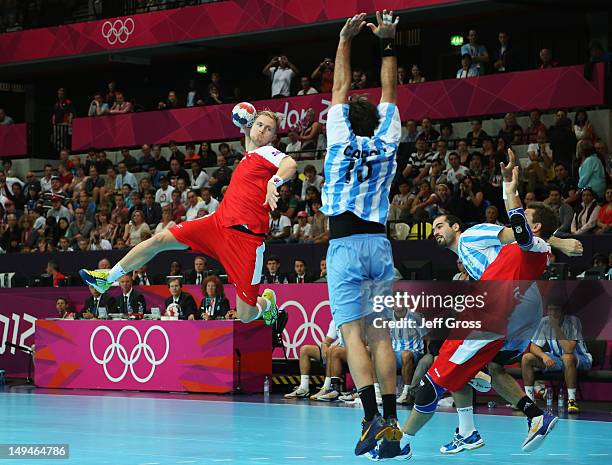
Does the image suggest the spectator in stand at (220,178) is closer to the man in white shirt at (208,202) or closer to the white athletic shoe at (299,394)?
the man in white shirt at (208,202)

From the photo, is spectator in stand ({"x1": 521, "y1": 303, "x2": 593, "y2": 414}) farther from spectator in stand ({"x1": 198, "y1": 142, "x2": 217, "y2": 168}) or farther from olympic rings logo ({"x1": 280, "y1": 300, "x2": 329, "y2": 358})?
spectator in stand ({"x1": 198, "y1": 142, "x2": 217, "y2": 168})

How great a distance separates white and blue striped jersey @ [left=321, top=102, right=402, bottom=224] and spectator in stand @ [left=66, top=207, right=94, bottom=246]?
18.7m

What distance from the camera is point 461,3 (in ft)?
87.8

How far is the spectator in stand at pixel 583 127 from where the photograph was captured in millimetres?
22344

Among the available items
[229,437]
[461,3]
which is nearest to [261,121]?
[229,437]

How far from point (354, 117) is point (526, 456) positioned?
148 inches

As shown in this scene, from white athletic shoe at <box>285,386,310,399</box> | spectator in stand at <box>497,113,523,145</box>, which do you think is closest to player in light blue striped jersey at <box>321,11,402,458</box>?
white athletic shoe at <box>285,386,310,399</box>

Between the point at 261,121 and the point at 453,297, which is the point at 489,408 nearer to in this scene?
the point at 453,297

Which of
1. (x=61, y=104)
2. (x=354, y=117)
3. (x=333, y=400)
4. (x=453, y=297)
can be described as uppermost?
(x=61, y=104)

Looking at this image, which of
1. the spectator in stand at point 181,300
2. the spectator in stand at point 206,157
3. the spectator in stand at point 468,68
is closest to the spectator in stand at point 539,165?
the spectator in stand at point 468,68

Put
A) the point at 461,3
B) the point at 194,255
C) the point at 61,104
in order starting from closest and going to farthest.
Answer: the point at 194,255 → the point at 461,3 → the point at 61,104

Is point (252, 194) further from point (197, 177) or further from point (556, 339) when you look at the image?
point (197, 177)

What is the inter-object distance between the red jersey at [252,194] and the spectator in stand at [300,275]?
847 cm

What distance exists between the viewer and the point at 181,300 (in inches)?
787
